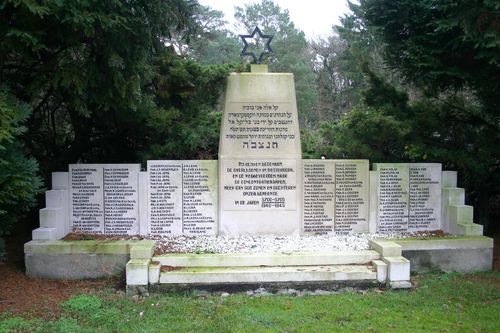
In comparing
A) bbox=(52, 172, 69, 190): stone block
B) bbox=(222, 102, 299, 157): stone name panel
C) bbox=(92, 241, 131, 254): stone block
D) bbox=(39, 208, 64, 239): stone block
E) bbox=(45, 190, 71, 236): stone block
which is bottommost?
bbox=(92, 241, 131, 254): stone block

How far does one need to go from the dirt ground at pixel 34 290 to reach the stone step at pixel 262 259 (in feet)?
2.98

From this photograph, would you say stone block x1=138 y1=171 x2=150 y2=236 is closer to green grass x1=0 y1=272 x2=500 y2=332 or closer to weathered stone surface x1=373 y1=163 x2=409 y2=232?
green grass x1=0 y1=272 x2=500 y2=332

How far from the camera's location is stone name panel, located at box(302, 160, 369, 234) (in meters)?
8.54

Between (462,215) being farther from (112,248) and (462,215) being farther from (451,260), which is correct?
(112,248)

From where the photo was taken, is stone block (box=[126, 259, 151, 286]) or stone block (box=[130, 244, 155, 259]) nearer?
stone block (box=[126, 259, 151, 286])

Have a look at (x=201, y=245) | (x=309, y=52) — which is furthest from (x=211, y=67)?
(x=309, y=52)

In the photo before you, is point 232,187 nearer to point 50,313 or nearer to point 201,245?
point 201,245

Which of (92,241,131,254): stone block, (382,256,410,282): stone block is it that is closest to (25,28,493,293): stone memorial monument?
(92,241,131,254): stone block

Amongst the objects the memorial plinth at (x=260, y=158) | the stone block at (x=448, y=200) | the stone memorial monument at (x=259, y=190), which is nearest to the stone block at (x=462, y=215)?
the stone memorial monument at (x=259, y=190)

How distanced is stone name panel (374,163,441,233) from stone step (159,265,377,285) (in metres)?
2.10

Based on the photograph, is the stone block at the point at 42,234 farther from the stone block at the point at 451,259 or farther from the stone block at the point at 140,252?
the stone block at the point at 451,259

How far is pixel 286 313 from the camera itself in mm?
5773

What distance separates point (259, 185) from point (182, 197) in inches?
54.9

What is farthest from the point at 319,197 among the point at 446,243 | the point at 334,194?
the point at 446,243
